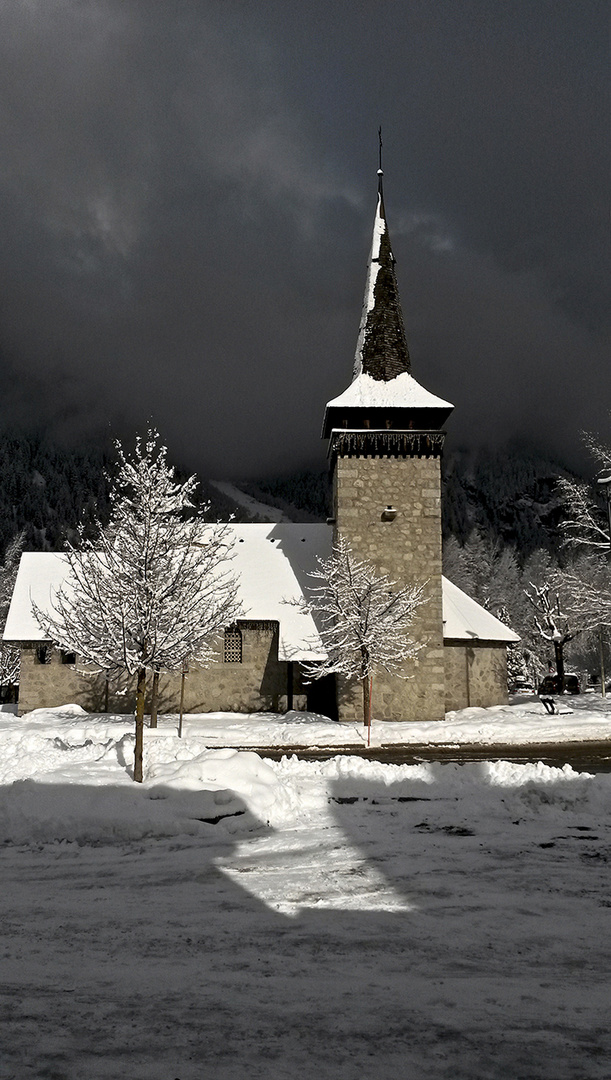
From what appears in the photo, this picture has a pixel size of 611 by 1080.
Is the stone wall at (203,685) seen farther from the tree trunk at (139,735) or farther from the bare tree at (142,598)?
the tree trunk at (139,735)

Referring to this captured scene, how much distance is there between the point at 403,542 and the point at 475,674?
6855 millimetres

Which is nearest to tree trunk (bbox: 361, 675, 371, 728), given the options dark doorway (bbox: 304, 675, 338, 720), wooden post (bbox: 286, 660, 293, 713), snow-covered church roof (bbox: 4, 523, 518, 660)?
dark doorway (bbox: 304, 675, 338, 720)

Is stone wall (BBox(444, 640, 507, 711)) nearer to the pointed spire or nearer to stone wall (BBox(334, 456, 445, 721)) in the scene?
stone wall (BBox(334, 456, 445, 721))

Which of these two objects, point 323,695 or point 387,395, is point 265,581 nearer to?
point 323,695

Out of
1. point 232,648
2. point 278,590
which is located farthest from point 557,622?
point 232,648

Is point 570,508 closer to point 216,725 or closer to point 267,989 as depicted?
point 216,725

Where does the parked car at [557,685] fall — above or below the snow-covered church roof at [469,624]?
below

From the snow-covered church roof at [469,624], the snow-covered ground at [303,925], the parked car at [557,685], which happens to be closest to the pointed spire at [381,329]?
the snow-covered church roof at [469,624]

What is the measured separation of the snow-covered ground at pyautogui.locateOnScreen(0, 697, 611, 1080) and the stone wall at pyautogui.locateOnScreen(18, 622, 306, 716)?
17.5 m

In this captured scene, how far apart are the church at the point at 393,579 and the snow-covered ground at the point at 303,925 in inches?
604

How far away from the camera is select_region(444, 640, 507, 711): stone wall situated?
100 feet

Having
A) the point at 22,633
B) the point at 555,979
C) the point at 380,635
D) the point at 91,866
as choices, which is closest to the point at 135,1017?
the point at 555,979

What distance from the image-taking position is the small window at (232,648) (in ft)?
101

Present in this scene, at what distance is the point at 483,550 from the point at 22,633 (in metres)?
54.1
